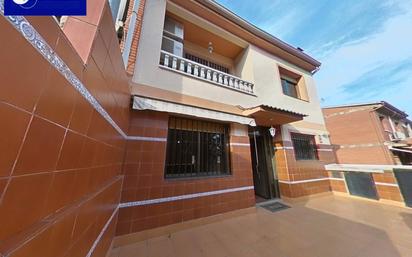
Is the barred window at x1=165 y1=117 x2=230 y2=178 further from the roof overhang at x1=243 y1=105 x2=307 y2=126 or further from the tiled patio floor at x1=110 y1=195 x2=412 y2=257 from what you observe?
the tiled patio floor at x1=110 y1=195 x2=412 y2=257

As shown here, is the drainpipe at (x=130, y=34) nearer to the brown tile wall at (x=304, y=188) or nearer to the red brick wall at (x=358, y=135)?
the brown tile wall at (x=304, y=188)

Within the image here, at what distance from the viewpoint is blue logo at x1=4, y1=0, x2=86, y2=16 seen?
502mm

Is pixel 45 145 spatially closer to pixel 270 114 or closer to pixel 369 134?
pixel 270 114

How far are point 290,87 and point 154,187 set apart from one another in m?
7.72

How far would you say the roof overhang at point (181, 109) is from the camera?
332 cm

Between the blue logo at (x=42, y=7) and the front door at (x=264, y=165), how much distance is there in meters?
5.85

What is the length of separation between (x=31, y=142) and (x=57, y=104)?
0.26 metres

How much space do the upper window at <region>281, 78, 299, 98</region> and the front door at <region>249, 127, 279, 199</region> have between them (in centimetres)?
255

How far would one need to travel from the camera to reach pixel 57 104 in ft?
2.82

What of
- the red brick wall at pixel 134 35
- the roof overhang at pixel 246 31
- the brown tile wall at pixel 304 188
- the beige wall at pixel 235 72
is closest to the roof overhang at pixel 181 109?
the beige wall at pixel 235 72

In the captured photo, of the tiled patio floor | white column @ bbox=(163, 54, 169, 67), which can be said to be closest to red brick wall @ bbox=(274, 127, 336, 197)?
the tiled patio floor

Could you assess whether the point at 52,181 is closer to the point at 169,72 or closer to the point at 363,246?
the point at 169,72

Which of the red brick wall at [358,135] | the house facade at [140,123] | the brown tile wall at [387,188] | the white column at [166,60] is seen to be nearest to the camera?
the house facade at [140,123]

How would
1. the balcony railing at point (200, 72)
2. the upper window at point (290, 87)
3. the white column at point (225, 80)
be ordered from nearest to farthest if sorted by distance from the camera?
the balcony railing at point (200, 72), the white column at point (225, 80), the upper window at point (290, 87)
